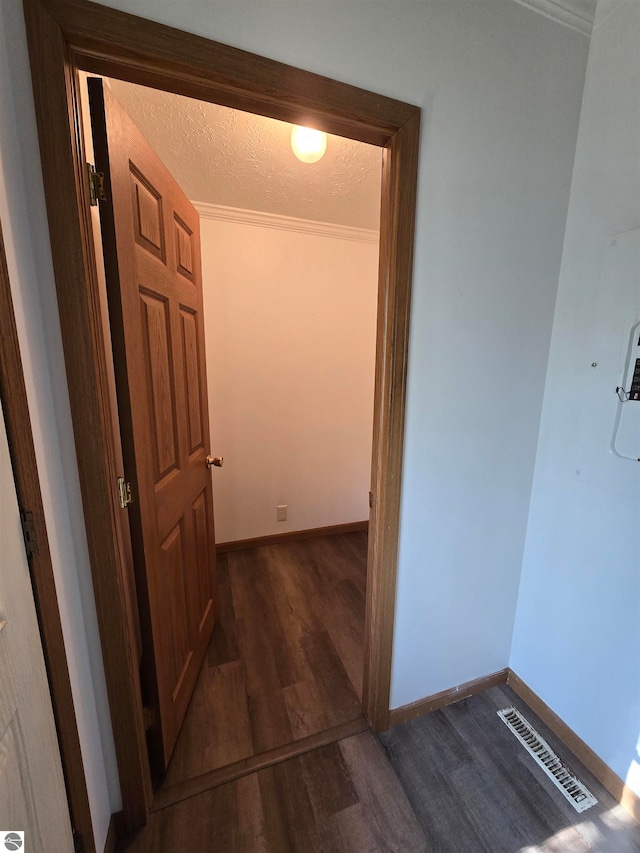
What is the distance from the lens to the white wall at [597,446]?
1.08 metres

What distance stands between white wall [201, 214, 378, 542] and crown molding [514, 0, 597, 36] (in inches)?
61.4

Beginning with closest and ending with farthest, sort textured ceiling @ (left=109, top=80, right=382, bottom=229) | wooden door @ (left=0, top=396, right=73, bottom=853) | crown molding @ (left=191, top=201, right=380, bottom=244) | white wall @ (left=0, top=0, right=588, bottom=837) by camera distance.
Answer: wooden door @ (left=0, top=396, right=73, bottom=853), white wall @ (left=0, top=0, right=588, bottom=837), textured ceiling @ (left=109, top=80, right=382, bottom=229), crown molding @ (left=191, top=201, right=380, bottom=244)

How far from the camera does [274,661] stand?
169 centimetres

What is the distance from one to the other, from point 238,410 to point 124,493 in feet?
5.25

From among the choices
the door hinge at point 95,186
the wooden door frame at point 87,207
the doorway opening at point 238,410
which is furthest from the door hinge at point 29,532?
the door hinge at point 95,186

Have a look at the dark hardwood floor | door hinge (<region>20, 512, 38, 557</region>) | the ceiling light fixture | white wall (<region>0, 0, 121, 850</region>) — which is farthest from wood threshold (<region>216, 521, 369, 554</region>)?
the ceiling light fixture

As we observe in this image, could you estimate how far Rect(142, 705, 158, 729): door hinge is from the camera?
116cm

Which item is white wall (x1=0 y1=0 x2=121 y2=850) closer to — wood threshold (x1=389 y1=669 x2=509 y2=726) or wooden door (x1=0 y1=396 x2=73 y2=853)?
wooden door (x1=0 y1=396 x2=73 y2=853)

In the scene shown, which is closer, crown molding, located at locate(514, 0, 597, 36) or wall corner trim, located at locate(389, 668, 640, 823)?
crown molding, located at locate(514, 0, 597, 36)

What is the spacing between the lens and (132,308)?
3.17 ft

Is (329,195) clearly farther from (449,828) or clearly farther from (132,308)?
(449,828)

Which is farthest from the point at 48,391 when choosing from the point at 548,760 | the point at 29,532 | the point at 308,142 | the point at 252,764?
the point at 548,760

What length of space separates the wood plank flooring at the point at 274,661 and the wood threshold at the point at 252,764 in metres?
0.02

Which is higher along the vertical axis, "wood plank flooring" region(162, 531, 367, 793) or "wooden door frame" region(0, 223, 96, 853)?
"wooden door frame" region(0, 223, 96, 853)
